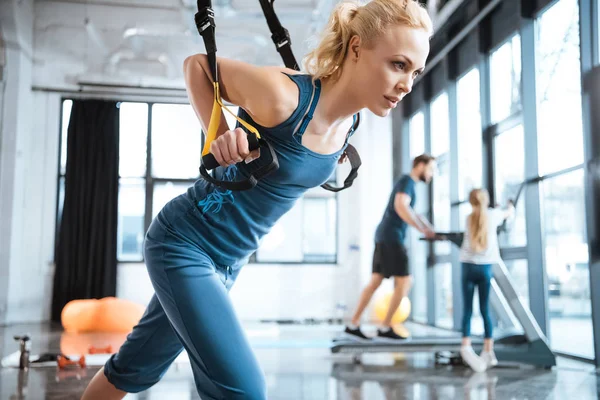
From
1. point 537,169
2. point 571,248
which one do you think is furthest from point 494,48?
point 571,248

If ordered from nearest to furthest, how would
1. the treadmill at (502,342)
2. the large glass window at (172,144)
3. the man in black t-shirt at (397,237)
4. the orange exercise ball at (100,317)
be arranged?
the treadmill at (502,342) < the man in black t-shirt at (397,237) < the orange exercise ball at (100,317) < the large glass window at (172,144)

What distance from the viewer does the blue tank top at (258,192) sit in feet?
4.00

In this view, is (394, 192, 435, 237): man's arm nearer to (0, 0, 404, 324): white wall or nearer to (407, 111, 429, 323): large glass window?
(407, 111, 429, 323): large glass window

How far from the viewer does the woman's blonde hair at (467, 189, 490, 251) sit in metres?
4.00

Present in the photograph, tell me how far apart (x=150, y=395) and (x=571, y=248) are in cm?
339

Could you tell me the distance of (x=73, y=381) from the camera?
3350 mm

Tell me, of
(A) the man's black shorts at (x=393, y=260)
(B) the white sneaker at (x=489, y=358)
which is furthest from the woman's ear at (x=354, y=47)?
(A) the man's black shorts at (x=393, y=260)

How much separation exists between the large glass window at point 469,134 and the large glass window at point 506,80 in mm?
277

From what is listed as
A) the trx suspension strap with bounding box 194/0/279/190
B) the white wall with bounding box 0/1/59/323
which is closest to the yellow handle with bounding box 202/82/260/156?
the trx suspension strap with bounding box 194/0/279/190

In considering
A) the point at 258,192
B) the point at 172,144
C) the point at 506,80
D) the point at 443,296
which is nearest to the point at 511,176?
the point at 506,80

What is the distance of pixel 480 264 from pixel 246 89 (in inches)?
125

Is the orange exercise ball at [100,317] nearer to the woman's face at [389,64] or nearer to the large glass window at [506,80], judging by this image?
the large glass window at [506,80]

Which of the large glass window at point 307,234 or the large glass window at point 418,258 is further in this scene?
the large glass window at point 307,234

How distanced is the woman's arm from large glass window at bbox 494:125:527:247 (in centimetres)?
424
